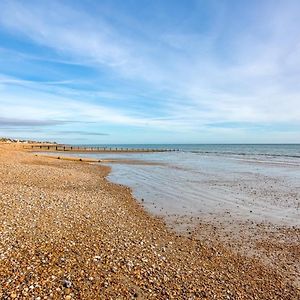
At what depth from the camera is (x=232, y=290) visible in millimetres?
8094

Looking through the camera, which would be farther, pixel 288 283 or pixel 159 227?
pixel 159 227

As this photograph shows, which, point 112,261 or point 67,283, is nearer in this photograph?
point 67,283

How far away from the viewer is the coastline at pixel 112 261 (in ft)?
24.8

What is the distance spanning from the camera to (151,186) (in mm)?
26594

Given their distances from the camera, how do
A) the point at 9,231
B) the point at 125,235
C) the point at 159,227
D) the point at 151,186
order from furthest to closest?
1. the point at 151,186
2. the point at 159,227
3. the point at 125,235
4. the point at 9,231

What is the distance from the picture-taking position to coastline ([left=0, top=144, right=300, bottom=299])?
24.8 ft

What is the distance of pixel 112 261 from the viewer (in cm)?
910

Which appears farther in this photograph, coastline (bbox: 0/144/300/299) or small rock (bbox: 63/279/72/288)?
coastline (bbox: 0/144/300/299)

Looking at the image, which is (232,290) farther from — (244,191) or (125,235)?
(244,191)

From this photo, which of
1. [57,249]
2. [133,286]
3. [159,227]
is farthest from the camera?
[159,227]

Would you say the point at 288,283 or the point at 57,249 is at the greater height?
the point at 57,249

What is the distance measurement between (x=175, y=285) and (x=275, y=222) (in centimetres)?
942

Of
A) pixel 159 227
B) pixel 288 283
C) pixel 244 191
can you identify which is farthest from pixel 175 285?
pixel 244 191

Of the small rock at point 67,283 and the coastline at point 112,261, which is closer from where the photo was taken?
the small rock at point 67,283
